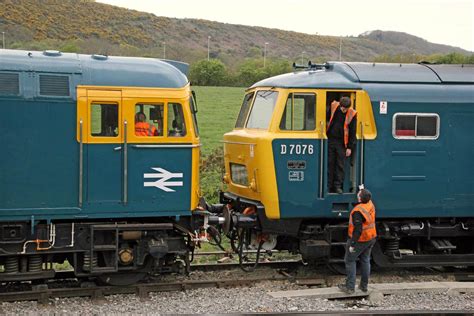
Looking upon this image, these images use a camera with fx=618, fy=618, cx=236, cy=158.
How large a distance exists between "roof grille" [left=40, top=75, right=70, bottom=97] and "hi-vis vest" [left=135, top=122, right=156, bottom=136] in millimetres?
1151

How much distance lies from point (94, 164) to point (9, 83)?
5.57 ft

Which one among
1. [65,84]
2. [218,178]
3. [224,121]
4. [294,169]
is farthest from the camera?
[224,121]

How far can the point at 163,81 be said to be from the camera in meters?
9.73

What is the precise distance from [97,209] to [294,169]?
3.33 metres

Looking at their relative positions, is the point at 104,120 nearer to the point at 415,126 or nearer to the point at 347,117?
the point at 347,117

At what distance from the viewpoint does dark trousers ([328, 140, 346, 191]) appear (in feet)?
34.8

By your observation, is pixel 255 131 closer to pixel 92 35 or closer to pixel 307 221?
pixel 307 221

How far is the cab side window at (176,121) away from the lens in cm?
970

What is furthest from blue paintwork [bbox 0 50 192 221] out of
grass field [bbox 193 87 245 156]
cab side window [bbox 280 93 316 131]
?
grass field [bbox 193 87 245 156]

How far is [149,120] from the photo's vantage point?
964 cm

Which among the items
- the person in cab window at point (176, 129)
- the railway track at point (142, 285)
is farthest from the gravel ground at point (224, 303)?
the person in cab window at point (176, 129)

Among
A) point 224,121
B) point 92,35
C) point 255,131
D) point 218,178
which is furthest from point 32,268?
point 92,35

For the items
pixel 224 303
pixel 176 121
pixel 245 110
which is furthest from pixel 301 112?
pixel 224 303

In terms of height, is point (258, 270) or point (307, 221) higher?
point (307, 221)
